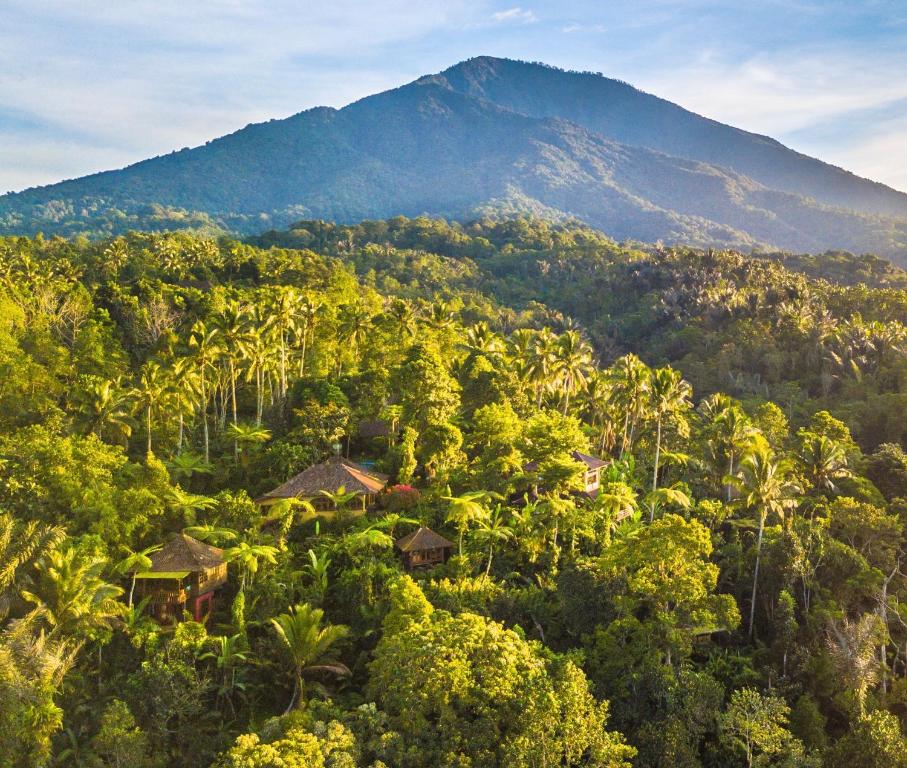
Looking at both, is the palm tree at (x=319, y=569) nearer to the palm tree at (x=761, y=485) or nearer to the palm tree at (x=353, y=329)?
the palm tree at (x=761, y=485)

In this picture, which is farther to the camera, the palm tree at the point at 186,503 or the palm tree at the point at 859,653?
the palm tree at the point at 186,503

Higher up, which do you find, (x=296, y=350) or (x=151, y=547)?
(x=296, y=350)

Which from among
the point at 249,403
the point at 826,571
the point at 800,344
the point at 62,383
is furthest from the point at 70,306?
the point at 800,344

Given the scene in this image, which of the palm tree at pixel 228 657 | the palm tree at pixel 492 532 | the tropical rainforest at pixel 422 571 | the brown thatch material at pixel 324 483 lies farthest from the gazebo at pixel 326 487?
the palm tree at pixel 228 657

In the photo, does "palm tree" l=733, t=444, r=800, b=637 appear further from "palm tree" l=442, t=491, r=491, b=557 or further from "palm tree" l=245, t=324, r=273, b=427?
"palm tree" l=245, t=324, r=273, b=427

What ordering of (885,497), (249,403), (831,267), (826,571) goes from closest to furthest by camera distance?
(826,571) → (885,497) → (249,403) → (831,267)

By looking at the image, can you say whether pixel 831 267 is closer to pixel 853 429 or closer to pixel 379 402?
pixel 853 429

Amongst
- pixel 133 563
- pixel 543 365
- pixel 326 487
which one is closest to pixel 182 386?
pixel 326 487

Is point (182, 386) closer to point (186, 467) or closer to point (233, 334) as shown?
point (233, 334)

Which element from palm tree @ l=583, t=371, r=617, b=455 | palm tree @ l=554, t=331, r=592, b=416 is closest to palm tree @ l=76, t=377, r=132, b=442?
palm tree @ l=554, t=331, r=592, b=416
